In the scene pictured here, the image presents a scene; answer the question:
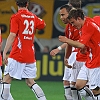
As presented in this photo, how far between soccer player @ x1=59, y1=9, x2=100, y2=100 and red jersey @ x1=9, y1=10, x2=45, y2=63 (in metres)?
1.05

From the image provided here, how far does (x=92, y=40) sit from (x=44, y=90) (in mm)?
6223

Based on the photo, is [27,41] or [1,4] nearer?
[27,41]

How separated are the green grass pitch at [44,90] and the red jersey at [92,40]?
378 centimetres

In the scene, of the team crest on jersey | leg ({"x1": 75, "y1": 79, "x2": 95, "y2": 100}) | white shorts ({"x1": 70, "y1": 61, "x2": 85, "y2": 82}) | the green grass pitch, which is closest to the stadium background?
the team crest on jersey

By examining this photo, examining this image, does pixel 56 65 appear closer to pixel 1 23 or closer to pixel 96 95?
pixel 1 23

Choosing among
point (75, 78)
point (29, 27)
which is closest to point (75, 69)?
point (75, 78)

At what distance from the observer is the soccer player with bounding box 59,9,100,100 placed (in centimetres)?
1026

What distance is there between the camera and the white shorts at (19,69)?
11.2 m

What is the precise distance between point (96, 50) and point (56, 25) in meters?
10.8

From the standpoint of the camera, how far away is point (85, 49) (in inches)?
430

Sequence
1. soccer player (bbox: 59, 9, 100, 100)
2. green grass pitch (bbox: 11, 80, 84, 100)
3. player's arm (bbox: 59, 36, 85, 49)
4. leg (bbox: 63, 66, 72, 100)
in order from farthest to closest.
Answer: green grass pitch (bbox: 11, 80, 84, 100) < leg (bbox: 63, 66, 72, 100) < soccer player (bbox: 59, 9, 100, 100) < player's arm (bbox: 59, 36, 85, 49)

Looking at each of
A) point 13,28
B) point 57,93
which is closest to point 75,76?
point 13,28

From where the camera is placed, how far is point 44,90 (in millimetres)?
16625

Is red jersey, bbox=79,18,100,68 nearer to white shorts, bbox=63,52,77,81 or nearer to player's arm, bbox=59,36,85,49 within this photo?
player's arm, bbox=59,36,85,49
